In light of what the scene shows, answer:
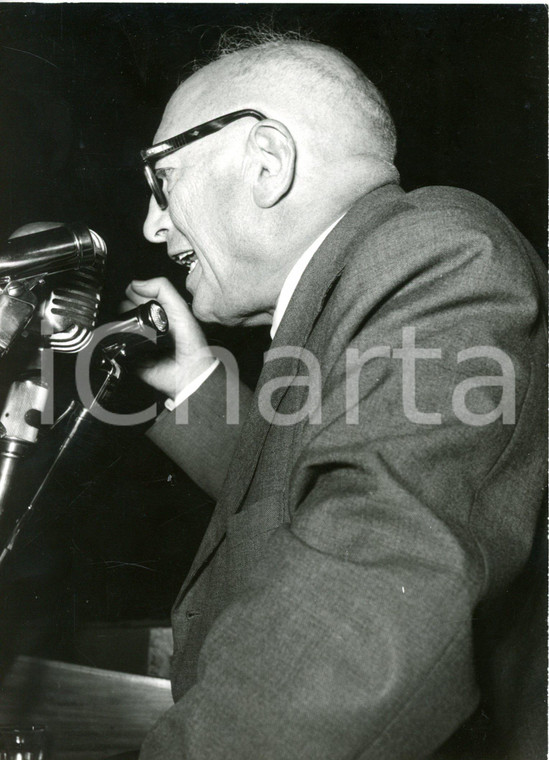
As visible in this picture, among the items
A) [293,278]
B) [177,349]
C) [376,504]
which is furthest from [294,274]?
[376,504]

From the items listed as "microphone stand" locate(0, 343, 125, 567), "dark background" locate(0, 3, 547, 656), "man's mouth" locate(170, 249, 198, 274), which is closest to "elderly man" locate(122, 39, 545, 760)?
"man's mouth" locate(170, 249, 198, 274)

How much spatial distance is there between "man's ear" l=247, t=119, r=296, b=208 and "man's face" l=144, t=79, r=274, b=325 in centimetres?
3

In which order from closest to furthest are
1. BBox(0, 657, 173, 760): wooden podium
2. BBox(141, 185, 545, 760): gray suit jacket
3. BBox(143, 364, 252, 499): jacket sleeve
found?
BBox(141, 185, 545, 760): gray suit jacket → BBox(0, 657, 173, 760): wooden podium → BBox(143, 364, 252, 499): jacket sleeve

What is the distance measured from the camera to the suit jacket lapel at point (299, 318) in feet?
2.65

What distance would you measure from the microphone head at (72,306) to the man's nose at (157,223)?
0.44 feet

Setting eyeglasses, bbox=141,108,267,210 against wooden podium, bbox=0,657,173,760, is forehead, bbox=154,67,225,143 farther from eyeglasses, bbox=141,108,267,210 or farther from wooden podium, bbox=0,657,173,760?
wooden podium, bbox=0,657,173,760

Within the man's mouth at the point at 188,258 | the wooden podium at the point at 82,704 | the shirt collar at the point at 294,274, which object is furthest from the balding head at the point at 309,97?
the wooden podium at the point at 82,704

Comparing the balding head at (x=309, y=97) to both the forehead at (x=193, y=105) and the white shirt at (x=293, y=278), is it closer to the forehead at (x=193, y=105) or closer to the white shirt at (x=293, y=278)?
the forehead at (x=193, y=105)

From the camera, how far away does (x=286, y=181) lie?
0.98 m

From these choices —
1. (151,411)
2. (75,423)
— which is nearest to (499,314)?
(75,423)

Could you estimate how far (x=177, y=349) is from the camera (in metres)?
1.35

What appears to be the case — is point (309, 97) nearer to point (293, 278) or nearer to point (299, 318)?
point (293, 278)

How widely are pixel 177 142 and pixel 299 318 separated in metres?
0.43

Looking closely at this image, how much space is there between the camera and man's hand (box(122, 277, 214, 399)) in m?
1.33
